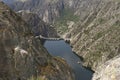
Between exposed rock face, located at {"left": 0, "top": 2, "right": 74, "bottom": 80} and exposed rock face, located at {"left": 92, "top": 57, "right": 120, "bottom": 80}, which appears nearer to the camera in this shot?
exposed rock face, located at {"left": 92, "top": 57, "right": 120, "bottom": 80}

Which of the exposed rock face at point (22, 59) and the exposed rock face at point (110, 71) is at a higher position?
the exposed rock face at point (110, 71)

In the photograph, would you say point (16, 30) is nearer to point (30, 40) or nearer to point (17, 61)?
point (30, 40)

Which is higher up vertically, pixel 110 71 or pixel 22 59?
pixel 110 71

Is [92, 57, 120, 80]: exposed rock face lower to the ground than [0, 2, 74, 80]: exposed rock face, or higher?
higher

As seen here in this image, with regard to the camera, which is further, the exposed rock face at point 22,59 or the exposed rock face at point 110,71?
the exposed rock face at point 22,59
